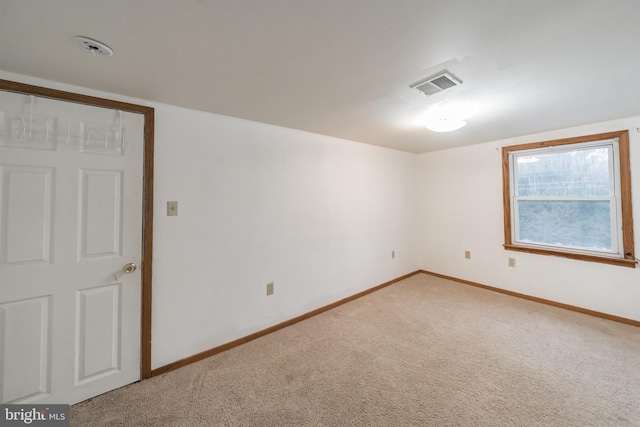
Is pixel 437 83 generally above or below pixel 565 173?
above

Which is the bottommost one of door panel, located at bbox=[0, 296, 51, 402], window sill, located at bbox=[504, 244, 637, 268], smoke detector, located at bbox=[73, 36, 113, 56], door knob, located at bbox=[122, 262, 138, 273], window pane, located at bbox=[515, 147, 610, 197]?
door panel, located at bbox=[0, 296, 51, 402]

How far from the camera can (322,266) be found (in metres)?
3.14

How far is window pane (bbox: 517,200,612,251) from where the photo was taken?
2.91 m

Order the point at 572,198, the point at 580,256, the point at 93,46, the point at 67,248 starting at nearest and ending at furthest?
the point at 93,46 → the point at 67,248 → the point at 580,256 → the point at 572,198

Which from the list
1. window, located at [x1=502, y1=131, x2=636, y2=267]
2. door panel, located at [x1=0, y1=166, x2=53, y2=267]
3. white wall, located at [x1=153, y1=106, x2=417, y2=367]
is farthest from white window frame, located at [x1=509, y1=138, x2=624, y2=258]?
door panel, located at [x1=0, y1=166, x2=53, y2=267]

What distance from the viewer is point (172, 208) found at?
6.87 ft

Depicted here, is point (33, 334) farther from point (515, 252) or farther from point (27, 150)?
point (515, 252)

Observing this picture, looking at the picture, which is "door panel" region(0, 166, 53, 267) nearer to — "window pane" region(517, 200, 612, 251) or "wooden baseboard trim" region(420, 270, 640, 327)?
"wooden baseboard trim" region(420, 270, 640, 327)

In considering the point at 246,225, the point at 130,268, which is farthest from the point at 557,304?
the point at 130,268

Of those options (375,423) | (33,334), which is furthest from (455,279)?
(33,334)

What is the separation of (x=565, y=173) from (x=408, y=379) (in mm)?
3275

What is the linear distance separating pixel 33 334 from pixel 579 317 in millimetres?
5045

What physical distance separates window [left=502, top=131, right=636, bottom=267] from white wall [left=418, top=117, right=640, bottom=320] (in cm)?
9

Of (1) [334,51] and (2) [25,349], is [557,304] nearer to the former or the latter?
(1) [334,51]
